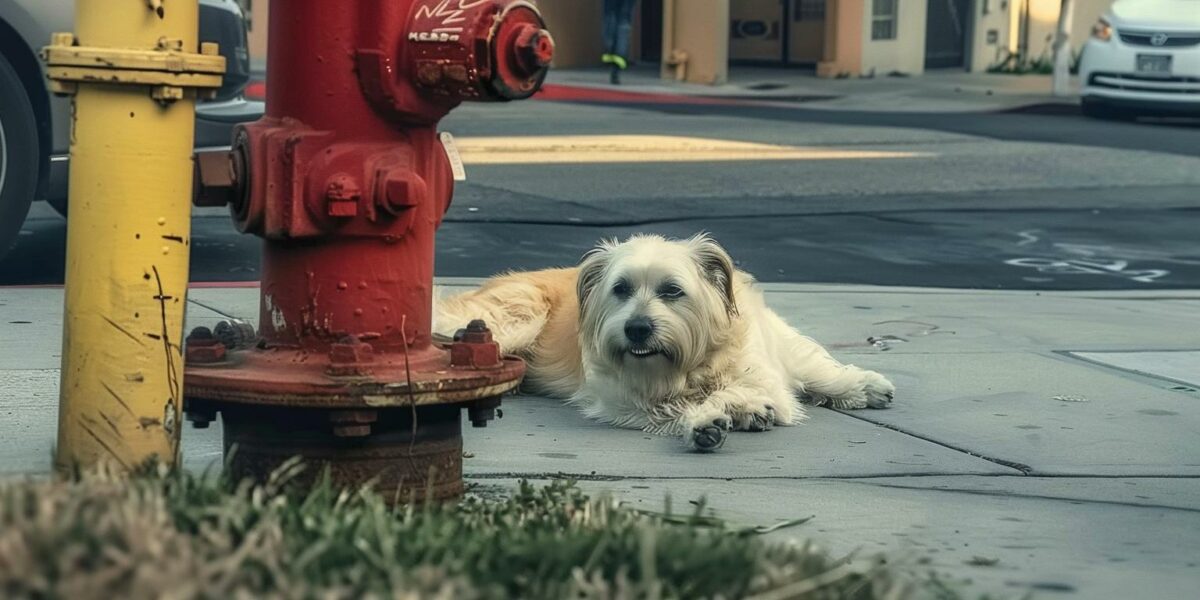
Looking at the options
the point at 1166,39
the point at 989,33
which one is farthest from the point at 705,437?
the point at 989,33

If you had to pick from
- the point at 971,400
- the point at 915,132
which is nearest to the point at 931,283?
the point at 971,400

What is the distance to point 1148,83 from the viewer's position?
20.7m

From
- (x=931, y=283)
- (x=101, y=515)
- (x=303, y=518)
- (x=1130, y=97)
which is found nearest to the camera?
(x=101, y=515)

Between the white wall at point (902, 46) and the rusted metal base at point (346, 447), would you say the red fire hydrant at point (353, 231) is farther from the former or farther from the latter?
the white wall at point (902, 46)

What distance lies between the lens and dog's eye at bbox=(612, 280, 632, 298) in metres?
5.62

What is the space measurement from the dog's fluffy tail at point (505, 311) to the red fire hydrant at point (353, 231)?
8.13 ft

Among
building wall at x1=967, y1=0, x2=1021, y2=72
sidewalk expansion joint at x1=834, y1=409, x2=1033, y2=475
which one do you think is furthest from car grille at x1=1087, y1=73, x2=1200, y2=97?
sidewalk expansion joint at x1=834, y1=409, x2=1033, y2=475

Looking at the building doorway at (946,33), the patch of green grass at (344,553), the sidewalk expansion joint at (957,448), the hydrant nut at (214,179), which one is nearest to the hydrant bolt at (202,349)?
the hydrant nut at (214,179)

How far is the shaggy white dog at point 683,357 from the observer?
18.2ft

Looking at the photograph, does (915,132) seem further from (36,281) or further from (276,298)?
(276,298)

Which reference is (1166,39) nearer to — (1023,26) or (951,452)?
(1023,26)

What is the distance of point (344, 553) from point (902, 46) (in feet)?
87.9

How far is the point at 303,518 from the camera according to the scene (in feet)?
9.96

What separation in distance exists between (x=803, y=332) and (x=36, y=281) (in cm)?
325
